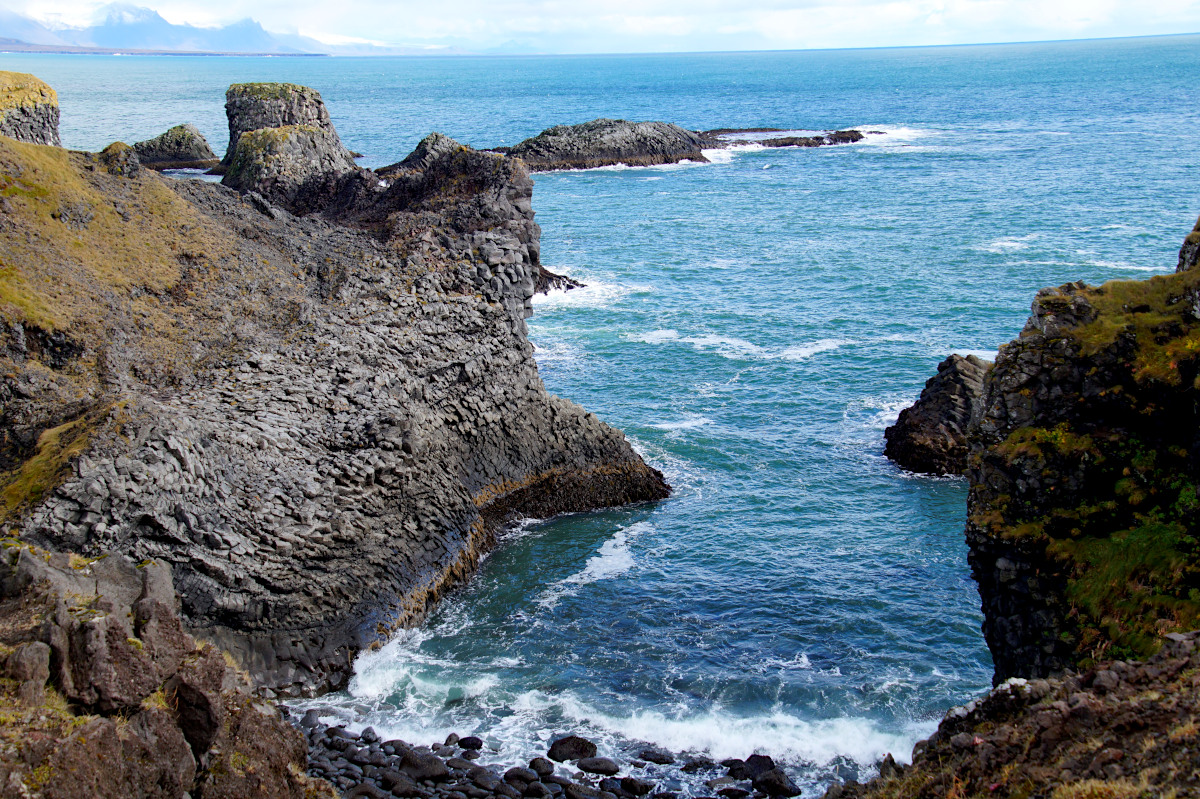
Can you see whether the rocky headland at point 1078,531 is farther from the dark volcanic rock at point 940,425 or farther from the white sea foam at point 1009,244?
the white sea foam at point 1009,244

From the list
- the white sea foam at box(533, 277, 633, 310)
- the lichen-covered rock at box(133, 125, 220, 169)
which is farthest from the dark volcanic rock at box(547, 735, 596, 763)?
the lichen-covered rock at box(133, 125, 220, 169)

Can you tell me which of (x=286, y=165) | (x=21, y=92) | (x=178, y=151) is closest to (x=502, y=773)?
(x=286, y=165)

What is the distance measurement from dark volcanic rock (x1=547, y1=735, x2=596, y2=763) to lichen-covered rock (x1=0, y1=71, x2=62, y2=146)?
2470 inches

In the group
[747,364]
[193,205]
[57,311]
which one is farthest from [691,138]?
[57,311]

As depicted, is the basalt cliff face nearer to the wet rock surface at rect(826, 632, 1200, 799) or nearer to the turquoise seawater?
the turquoise seawater

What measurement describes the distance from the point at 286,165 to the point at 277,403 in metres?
39.9

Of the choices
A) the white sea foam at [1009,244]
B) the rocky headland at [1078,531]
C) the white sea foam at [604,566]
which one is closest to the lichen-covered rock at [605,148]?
the white sea foam at [1009,244]

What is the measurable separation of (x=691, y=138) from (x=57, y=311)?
119252mm

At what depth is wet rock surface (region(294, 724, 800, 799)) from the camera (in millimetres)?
21969

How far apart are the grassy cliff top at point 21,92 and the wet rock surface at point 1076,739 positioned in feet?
241

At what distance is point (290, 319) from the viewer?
115ft

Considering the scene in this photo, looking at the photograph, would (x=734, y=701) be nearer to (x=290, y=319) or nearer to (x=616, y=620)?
(x=616, y=620)

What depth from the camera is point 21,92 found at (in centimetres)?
6612

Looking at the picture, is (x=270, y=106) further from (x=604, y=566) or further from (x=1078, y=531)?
(x=1078, y=531)
